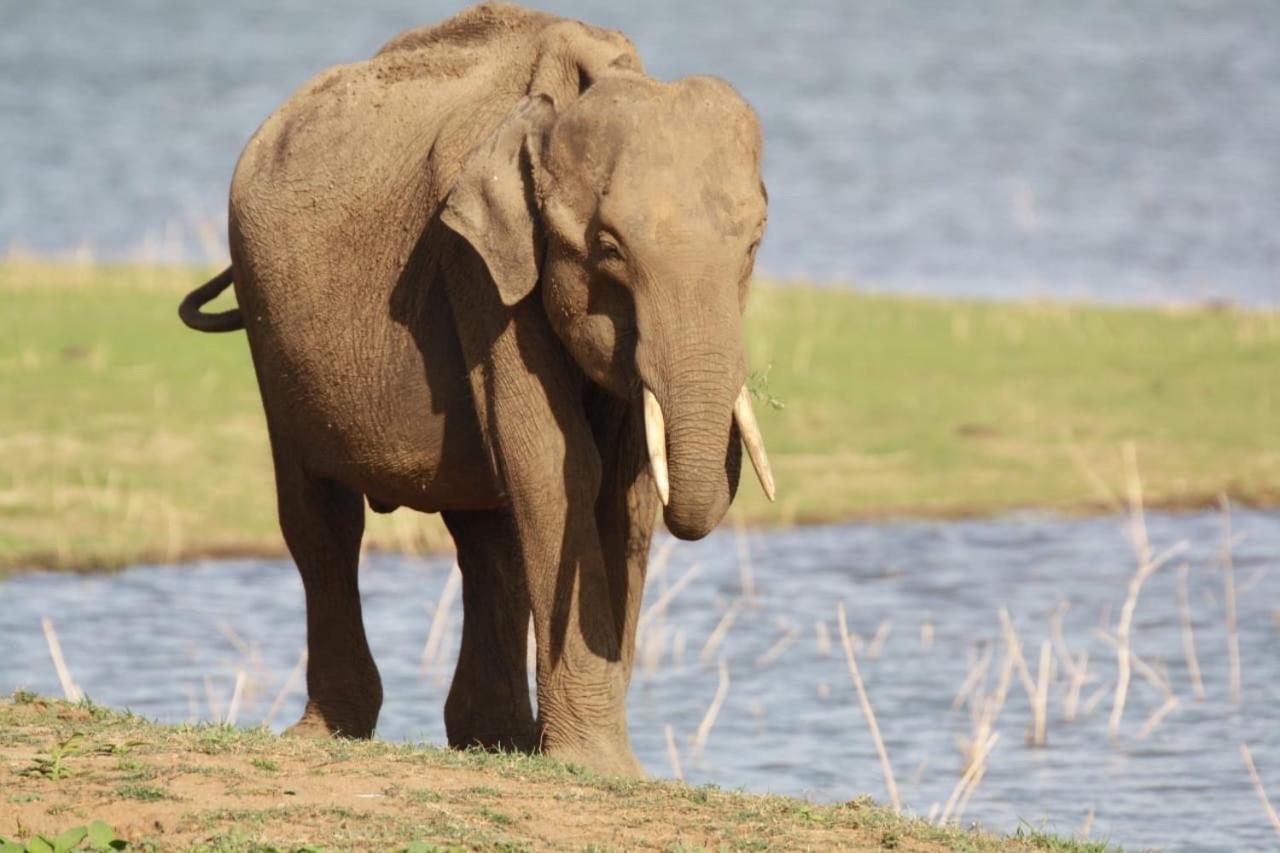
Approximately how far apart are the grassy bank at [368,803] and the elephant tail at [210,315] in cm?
246

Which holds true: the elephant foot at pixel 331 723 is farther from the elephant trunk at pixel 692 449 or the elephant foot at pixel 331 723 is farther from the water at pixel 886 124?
the water at pixel 886 124

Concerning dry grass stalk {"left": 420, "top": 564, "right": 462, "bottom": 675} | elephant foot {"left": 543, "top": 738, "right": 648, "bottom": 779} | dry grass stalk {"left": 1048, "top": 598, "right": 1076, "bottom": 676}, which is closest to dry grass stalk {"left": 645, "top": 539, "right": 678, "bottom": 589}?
dry grass stalk {"left": 420, "top": 564, "right": 462, "bottom": 675}

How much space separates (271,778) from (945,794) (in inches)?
149

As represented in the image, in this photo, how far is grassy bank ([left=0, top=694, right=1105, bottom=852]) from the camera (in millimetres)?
6551

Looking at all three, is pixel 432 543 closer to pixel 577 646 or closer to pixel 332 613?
pixel 332 613

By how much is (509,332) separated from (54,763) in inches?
73.2

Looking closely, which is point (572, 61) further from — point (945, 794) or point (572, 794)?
point (945, 794)

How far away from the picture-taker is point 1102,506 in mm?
15828

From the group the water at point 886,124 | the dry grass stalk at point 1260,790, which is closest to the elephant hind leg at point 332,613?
the dry grass stalk at point 1260,790

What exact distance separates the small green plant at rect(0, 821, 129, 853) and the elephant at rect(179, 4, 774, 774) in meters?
1.77

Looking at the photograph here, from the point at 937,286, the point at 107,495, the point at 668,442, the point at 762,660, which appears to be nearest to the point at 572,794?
the point at 668,442

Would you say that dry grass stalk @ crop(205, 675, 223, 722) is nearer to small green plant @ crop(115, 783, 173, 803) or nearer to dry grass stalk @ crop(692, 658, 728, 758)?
dry grass stalk @ crop(692, 658, 728, 758)

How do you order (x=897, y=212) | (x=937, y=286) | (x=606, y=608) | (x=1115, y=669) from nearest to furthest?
(x=606, y=608)
(x=1115, y=669)
(x=937, y=286)
(x=897, y=212)

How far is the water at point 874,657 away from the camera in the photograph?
405 inches
